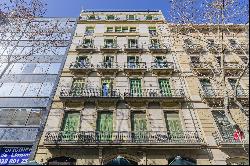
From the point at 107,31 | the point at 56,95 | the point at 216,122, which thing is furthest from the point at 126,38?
the point at 216,122

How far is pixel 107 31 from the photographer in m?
27.9

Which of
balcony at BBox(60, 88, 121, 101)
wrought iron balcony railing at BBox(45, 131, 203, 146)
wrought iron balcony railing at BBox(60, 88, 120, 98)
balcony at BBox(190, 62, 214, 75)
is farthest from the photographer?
balcony at BBox(190, 62, 214, 75)

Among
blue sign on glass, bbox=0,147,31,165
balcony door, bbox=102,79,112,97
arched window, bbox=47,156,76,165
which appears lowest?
arched window, bbox=47,156,76,165

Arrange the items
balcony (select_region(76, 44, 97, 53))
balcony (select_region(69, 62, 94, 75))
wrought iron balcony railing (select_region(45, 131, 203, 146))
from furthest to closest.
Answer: balcony (select_region(76, 44, 97, 53)), balcony (select_region(69, 62, 94, 75)), wrought iron balcony railing (select_region(45, 131, 203, 146))

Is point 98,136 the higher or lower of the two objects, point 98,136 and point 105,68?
the lower

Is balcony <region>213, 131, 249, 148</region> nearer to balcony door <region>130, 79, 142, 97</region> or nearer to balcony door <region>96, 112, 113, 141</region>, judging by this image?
balcony door <region>130, 79, 142, 97</region>

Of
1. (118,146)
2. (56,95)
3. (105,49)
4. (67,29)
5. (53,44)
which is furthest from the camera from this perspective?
(67,29)

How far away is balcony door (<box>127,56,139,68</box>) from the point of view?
23.3 m

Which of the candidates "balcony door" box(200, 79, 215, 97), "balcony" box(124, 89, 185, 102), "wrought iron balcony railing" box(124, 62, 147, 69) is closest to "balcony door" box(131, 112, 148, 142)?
"balcony" box(124, 89, 185, 102)

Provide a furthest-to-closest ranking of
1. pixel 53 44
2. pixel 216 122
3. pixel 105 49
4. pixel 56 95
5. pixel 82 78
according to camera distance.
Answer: pixel 53 44 < pixel 105 49 < pixel 82 78 < pixel 56 95 < pixel 216 122

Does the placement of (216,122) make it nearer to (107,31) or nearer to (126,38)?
(126,38)

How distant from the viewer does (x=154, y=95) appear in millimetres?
20328

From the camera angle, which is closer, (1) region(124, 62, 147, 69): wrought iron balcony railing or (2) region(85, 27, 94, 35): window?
(1) region(124, 62, 147, 69): wrought iron balcony railing

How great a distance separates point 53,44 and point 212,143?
16.7 m
